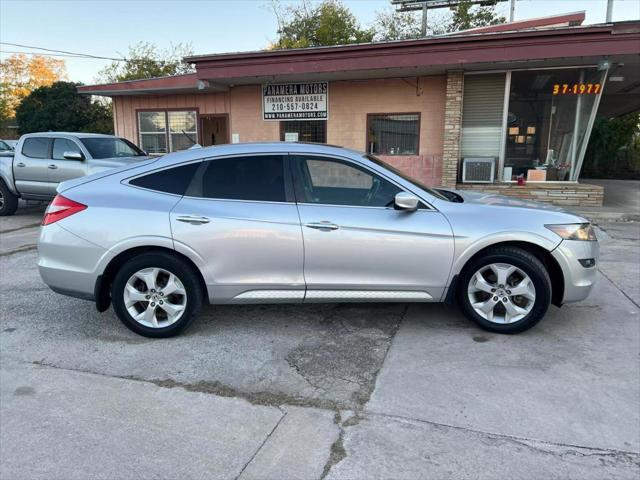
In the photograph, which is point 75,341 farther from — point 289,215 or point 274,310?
point 289,215

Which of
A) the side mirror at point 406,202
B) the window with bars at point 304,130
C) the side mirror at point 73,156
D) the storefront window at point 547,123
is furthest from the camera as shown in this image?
the window with bars at point 304,130

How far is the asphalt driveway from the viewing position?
8.61ft

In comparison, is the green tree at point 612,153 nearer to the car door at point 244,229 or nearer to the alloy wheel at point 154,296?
the car door at point 244,229

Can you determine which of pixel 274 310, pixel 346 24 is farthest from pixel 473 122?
pixel 346 24

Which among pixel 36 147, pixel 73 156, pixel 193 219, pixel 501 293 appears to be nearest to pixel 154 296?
pixel 193 219

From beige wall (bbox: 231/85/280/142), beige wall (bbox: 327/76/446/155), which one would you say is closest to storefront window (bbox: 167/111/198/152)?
beige wall (bbox: 231/85/280/142)

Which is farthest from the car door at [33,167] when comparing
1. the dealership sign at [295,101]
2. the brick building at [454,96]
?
the dealership sign at [295,101]

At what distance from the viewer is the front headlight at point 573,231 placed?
4.15 meters

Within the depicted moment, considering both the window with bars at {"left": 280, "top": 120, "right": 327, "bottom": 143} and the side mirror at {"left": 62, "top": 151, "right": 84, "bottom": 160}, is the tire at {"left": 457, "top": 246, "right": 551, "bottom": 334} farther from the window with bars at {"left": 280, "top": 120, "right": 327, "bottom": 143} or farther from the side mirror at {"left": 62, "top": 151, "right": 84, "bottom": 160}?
the window with bars at {"left": 280, "top": 120, "right": 327, "bottom": 143}

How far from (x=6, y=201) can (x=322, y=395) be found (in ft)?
35.4

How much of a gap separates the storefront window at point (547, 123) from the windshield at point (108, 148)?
929cm

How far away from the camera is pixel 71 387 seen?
3432 millimetres

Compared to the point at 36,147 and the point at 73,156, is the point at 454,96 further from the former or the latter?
the point at 36,147

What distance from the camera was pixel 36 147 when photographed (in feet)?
34.8
